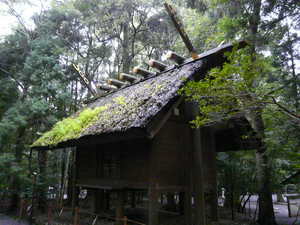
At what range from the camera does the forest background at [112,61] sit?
7145mm

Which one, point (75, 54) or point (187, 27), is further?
point (75, 54)

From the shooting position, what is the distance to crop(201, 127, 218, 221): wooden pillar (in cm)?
891

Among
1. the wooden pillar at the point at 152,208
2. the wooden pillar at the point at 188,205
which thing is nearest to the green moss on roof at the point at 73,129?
the wooden pillar at the point at 152,208

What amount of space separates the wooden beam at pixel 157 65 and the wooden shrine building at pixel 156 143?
0.14 feet

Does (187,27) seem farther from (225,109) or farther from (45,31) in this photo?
(225,109)

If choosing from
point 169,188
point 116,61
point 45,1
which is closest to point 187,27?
point 116,61

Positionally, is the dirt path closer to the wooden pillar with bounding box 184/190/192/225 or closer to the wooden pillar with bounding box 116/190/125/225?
the wooden pillar with bounding box 116/190/125/225

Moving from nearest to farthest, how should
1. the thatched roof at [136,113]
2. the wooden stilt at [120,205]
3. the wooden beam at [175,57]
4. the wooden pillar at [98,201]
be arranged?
the thatched roof at [136,113] → the wooden stilt at [120,205] → the wooden beam at [175,57] → the wooden pillar at [98,201]

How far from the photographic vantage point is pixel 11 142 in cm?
1390

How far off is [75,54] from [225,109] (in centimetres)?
1656

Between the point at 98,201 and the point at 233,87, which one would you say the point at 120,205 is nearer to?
the point at 98,201

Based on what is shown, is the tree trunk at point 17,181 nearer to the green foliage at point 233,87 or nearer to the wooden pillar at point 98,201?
the wooden pillar at point 98,201

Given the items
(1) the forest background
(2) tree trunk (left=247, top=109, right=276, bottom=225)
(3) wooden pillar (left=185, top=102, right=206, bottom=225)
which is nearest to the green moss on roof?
(1) the forest background

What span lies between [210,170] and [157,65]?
471 centimetres
